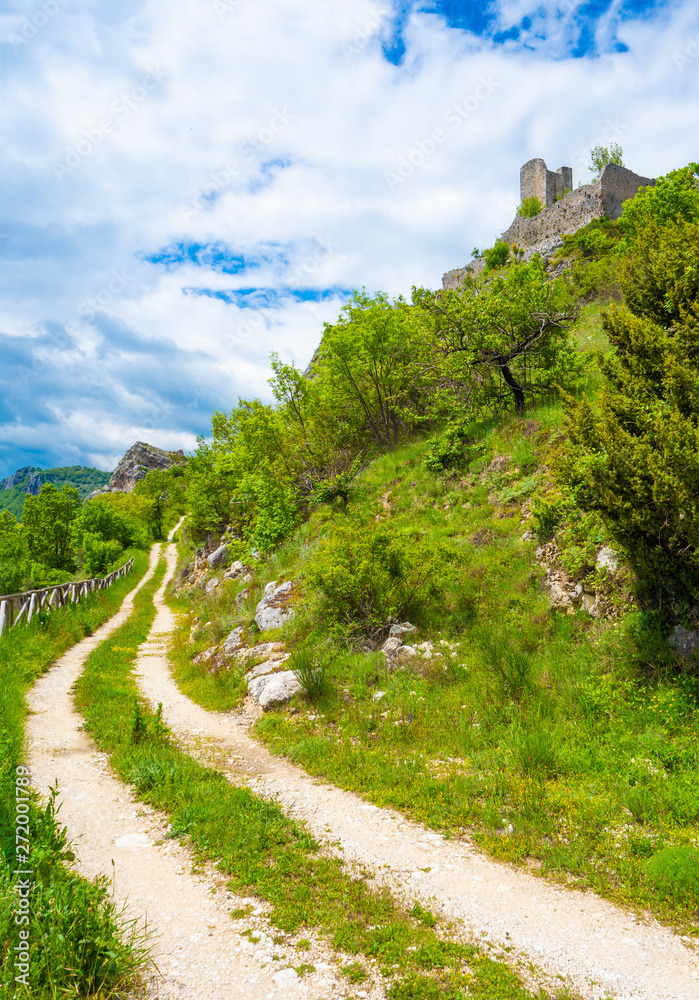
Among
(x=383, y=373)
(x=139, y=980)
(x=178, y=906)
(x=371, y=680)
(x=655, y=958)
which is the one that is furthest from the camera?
(x=383, y=373)

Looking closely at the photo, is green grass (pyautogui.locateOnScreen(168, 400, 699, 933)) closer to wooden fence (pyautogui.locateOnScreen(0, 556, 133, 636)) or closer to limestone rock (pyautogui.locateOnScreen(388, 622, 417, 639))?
limestone rock (pyautogui.locateOnScreen(388, 622, 417, 639))

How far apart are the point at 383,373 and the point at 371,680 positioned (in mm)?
15324

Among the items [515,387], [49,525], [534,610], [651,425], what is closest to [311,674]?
[534,610]

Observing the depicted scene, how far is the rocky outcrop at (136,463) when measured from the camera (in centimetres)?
14188

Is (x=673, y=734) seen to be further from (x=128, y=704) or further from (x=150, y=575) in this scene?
(x=150, y=575)

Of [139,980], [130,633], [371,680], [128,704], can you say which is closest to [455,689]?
[371,680]

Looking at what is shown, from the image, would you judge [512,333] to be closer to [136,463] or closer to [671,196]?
[671,196]

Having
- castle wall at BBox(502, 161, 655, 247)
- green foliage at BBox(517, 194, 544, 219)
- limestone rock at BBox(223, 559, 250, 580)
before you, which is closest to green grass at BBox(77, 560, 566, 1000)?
limestone rock at BBox(223, 559, 250, 580)

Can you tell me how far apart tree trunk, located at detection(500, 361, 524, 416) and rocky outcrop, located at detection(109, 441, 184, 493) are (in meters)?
140

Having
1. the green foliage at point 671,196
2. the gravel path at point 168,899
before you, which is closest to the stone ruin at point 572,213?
the green foliage at point 671,196

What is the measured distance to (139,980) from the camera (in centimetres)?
337

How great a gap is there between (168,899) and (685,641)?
7088 millimetres

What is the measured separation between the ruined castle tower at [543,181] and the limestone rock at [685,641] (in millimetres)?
71304

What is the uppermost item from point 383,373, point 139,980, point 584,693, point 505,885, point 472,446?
point 383,373
